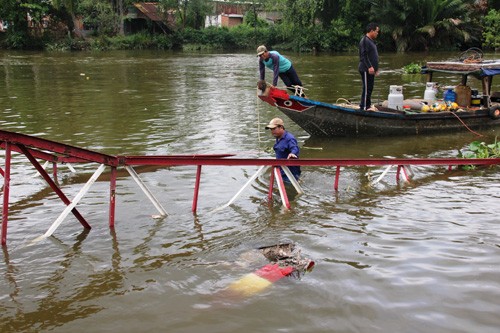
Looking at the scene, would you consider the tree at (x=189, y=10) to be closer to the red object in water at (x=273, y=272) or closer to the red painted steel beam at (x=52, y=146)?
the red painted steel beam at (x=52, y=146)

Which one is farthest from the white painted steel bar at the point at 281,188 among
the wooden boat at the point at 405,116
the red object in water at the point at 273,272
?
the wooden boat at the point at 405,116

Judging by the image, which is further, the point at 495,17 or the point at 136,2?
the point at 136,2

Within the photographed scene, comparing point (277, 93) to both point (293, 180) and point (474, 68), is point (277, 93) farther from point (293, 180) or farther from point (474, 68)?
point (474, 68)

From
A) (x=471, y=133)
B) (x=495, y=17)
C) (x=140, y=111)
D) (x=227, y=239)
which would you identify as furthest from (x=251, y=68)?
(x=227, y=239)

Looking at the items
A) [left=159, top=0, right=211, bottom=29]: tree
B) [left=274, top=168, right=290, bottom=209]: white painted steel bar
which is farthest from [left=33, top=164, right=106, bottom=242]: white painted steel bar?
[left=159, top=0, right=211, bottom=29]: tree

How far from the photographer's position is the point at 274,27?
49688mm

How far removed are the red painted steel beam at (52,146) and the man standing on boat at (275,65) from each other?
5.34m

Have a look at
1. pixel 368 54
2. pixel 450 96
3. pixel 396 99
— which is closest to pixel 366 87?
pixel 368 54

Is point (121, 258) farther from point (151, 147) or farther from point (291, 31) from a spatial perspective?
point (291, 31)

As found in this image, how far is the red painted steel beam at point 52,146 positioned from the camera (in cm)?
539

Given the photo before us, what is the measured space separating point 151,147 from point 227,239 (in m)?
5.38

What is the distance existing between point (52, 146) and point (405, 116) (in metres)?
8.35

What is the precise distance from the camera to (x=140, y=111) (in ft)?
51.6

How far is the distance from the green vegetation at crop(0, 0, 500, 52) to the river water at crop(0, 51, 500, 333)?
30.0 meters
